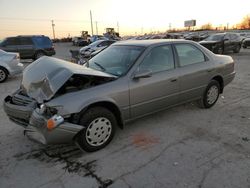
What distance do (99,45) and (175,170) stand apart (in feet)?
59.6

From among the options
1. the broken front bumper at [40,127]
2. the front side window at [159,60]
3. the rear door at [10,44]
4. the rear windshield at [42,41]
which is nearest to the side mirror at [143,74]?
the front side window at [159,60]

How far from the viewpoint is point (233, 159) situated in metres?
3.55

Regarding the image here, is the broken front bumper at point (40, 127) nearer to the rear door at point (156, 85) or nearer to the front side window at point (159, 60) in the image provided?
the rear door at point (156, 85)

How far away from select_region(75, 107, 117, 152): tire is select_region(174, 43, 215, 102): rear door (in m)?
1.76

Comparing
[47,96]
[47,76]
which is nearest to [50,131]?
[47,96]

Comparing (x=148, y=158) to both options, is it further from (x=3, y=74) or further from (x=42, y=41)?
(x=42, y=41)

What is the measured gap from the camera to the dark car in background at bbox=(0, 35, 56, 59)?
54.9ft

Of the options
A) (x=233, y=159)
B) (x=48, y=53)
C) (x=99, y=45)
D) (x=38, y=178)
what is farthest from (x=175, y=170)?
(x=99, y=45)

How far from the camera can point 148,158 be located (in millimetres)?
3646

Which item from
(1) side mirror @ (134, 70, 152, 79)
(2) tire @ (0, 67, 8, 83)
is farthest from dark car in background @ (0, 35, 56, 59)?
(1) side mirror @ (134, 70, 152, 79)

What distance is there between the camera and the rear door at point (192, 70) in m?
4.95

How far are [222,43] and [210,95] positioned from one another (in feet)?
45.6

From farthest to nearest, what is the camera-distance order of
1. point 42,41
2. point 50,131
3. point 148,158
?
point 42,41
point 148,158
point 50,131

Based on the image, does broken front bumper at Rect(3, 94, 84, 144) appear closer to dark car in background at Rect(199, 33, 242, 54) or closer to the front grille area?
the front grille area
